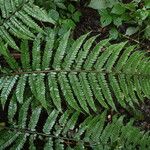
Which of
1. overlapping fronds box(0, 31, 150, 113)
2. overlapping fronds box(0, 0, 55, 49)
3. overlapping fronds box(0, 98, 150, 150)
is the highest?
overlapping fronds box(0, 0, 55, 49)

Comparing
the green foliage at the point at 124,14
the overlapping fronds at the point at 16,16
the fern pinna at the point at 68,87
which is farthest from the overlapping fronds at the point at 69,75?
the green foliage at the point at 124,14

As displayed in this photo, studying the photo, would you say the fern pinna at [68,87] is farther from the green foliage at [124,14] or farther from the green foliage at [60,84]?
the green foliage at [124,14]

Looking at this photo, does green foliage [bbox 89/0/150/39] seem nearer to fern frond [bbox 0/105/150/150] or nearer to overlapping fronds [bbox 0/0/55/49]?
overlapping fronds [bbox 0/0/55/49]

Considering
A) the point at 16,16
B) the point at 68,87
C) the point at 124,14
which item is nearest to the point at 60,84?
the point at 68,87

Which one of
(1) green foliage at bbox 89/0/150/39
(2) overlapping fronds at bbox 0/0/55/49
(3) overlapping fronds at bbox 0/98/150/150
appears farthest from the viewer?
(1) green foliage at bbox 89/0/150/39

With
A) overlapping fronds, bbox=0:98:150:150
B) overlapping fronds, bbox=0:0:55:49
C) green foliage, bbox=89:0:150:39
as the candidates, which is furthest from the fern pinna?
green foliage, bbox=89:0:150:39

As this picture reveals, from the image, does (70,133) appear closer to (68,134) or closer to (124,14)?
(68,134)

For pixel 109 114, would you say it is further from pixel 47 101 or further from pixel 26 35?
pixel 26 35

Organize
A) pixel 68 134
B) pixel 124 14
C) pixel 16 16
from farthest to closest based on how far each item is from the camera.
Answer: pixel 124 14 → pixel 68 134 → pixel 16 16

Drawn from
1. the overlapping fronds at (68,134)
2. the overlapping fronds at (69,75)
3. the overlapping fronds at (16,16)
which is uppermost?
the overlapping fronds at (16,16)
